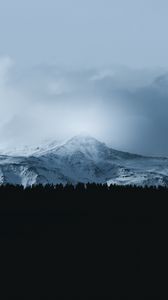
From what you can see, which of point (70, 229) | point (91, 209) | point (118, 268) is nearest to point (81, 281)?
point (118, 268)

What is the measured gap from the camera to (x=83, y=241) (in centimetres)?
13250

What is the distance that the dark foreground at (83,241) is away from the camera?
352ft

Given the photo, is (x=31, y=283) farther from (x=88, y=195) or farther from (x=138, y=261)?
(x=88, y=195)

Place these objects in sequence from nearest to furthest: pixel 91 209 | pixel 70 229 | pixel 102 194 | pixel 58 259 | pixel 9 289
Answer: pixel 9 289 → pixel 58 259 → pixel 70 229 → pixel 91 209 → pixel 102 194

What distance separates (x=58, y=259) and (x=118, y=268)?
28.8 feet

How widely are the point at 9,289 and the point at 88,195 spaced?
5349cm

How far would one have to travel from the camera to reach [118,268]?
4764 inches

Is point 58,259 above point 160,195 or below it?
below

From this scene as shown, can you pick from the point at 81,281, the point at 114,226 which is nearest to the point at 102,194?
the point at 114,226

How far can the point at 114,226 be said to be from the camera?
139 m

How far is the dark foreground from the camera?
107 meters

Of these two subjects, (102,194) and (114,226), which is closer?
(114,226)

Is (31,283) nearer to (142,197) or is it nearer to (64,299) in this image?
(64,299)

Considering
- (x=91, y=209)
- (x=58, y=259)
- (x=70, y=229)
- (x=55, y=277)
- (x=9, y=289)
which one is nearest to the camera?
(x=9, y=289)
